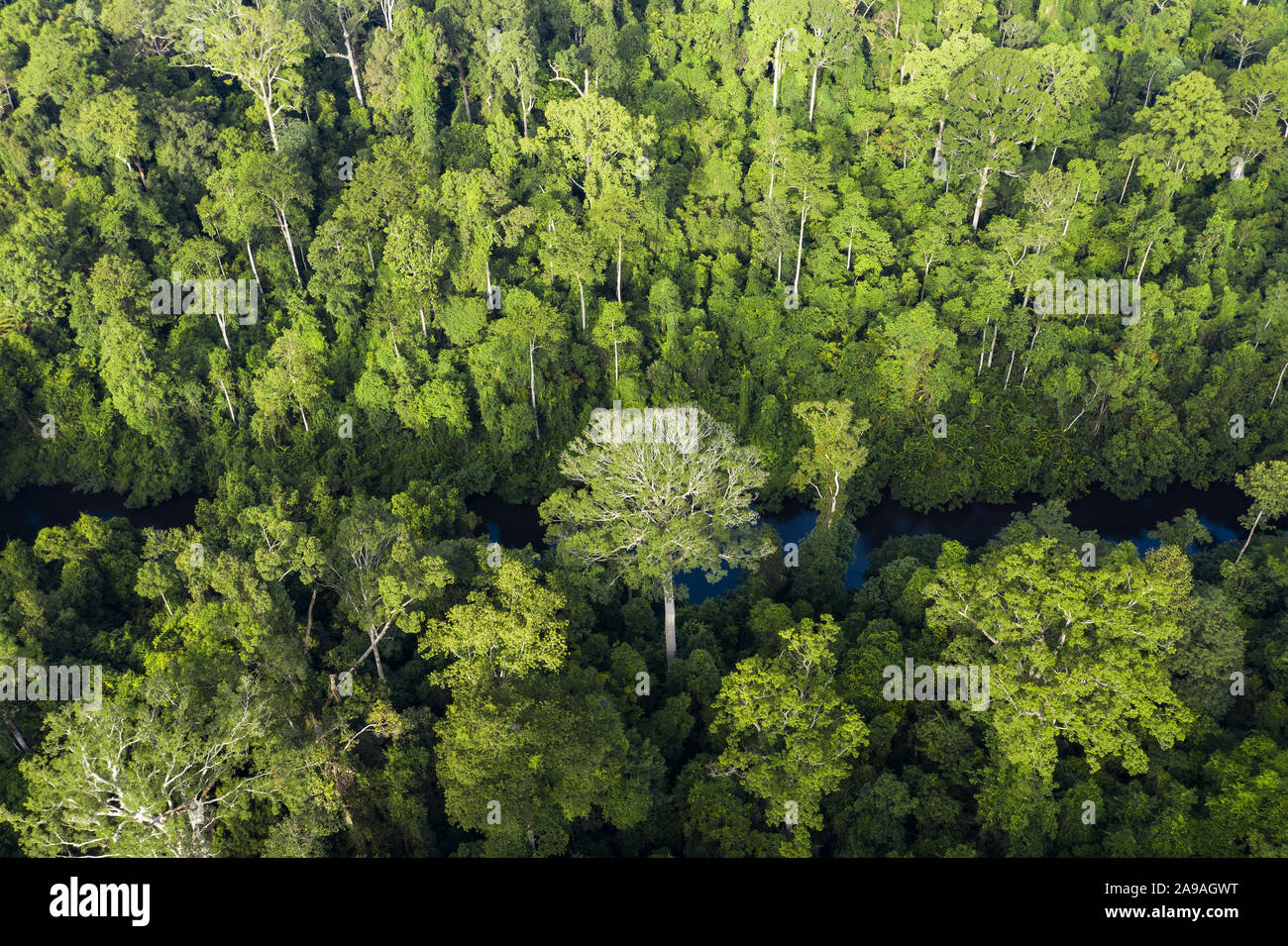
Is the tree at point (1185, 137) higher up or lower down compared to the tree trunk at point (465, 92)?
lower down

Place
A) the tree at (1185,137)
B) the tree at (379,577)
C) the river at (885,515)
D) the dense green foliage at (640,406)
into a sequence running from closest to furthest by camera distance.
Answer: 1. the dense green foliage at (640,406)
2. the tree at (379,577)
3. the river at (885,515)
4. the tree at (1185,137)

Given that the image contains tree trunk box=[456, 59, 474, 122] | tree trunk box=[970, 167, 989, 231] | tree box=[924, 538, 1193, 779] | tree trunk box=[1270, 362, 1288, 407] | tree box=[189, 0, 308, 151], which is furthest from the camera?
tree trunk box=[456, 59, 474, 122]

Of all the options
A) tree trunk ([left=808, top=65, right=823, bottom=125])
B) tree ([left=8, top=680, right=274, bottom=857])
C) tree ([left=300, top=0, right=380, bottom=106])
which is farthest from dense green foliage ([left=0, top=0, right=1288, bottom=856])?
tree trunk ([left=808, top=65, right=823, bottom=125])

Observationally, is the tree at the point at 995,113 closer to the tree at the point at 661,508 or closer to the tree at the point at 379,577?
the tree at the point at 661,508

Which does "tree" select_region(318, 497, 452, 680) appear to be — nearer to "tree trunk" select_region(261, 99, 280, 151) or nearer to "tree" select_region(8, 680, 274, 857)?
"tree" select_region(8, 680, 274, 857)

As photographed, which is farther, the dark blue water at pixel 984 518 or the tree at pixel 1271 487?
the dark blue water at pixel 984 518

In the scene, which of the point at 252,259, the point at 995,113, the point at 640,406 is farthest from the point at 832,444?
the point at 252,259

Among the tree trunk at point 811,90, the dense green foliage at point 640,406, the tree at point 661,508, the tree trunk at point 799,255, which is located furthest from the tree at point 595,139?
the tree at point 661,508
